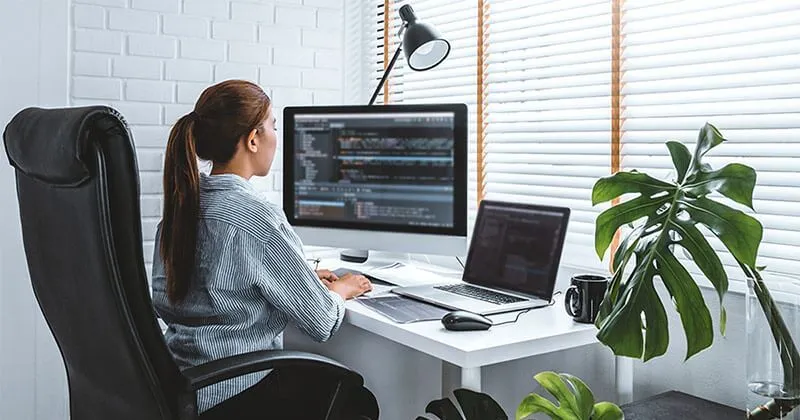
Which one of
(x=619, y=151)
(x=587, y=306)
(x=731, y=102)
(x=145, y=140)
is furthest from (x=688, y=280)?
(x=145, y=140)

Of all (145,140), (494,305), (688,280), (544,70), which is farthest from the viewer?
(145,140)

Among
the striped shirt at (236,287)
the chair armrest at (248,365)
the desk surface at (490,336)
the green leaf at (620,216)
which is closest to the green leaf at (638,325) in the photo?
the green leaf at (620,216)

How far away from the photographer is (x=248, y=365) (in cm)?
155

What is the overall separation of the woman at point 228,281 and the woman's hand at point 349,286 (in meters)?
0.20

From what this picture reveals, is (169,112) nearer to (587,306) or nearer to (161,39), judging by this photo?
(161,39)

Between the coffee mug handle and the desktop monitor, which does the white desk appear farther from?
the desktop monitor

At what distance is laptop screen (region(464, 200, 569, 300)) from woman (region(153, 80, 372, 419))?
52cm

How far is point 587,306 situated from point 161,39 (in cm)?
170

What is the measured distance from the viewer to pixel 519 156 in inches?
95.9

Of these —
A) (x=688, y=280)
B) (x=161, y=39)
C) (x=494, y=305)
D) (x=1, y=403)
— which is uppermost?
(x=161, y=39)

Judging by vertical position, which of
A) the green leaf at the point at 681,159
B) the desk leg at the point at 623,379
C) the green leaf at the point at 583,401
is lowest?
the desk leg at the point at 623,379

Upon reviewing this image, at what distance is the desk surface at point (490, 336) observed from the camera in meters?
1.63

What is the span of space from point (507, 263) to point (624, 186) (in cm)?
73

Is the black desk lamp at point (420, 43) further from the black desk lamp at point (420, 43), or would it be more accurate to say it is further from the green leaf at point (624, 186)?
the green leaf at point (624, 186)
